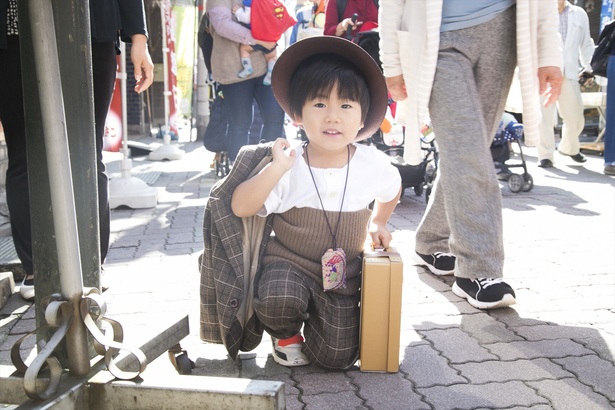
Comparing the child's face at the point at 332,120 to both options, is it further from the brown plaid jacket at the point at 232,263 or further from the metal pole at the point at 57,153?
the metal pole at the point at 57,153

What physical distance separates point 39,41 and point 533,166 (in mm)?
7676

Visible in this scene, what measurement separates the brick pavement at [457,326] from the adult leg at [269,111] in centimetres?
136

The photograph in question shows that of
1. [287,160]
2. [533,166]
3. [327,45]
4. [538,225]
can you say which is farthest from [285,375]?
[533,166]

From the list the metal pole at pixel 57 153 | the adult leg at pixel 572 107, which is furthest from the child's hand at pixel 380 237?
the adult leg at pixel 572 107

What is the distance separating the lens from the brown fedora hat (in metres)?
2.35

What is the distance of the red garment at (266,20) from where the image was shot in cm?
562

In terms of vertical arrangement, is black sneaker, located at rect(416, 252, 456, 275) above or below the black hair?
below

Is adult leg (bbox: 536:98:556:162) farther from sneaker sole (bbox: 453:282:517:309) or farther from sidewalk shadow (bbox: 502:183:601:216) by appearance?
sneaker sole (bbox: 453:282:517:309)

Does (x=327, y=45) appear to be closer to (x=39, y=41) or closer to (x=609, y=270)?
(x=39, y=41)

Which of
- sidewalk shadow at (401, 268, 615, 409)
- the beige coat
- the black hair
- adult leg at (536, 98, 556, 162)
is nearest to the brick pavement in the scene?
sidewalk shadow at (401, 268, 615, 409)

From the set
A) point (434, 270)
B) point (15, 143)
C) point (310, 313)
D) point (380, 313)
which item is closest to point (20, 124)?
point (15, 143)

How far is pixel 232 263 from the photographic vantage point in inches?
86.9

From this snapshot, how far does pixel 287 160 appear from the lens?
2.18 meters

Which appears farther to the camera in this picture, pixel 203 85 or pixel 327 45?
pixel 203 85
